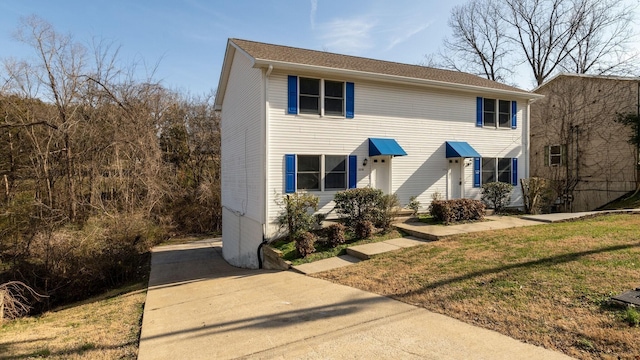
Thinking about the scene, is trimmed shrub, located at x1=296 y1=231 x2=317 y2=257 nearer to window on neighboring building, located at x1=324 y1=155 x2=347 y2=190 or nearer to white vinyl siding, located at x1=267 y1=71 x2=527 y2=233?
white vinyl siding, located at x1=267 y1=71 x2=527 y2=233

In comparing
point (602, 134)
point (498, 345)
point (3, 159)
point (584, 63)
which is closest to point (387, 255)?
point (498, 345)

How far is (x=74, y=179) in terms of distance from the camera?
13.1 metres

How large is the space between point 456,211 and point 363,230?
338 centimetres

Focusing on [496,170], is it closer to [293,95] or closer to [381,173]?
[381,173]

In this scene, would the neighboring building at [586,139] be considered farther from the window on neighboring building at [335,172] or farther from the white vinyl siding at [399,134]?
the window on neighboring building at [335,172]

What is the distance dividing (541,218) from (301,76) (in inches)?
348

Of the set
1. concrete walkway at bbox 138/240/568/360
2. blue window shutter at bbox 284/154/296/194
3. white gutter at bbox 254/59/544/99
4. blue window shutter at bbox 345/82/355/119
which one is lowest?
concrete walkway at bbox 138/240/568/360

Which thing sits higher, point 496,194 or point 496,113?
point 496,113

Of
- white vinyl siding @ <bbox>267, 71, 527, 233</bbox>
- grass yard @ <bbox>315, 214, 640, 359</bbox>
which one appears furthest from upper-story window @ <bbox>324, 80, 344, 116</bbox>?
grass yard @ <bbox>315, 214, 640, 359</bbox>

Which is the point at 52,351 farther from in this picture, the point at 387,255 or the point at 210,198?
the point at 210,198

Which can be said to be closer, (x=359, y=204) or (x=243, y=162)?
(x=359, y=204)

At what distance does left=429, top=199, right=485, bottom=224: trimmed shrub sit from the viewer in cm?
1045

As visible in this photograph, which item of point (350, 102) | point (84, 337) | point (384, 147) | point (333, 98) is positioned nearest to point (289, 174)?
point (333, 98)

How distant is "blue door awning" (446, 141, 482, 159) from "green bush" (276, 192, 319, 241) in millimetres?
5634
